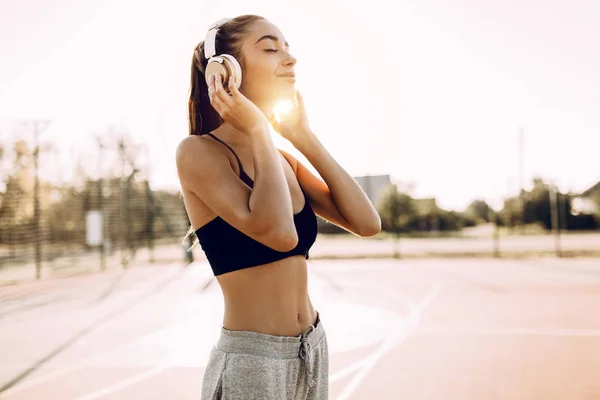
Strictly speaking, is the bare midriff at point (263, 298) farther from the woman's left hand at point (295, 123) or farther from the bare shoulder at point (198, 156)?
the woman's left hand at point (295, 123)

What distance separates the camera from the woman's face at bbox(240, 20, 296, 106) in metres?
1.59

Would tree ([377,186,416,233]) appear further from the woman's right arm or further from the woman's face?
the woman's right arm

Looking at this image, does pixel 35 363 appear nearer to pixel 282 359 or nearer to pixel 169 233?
pixel 282 359

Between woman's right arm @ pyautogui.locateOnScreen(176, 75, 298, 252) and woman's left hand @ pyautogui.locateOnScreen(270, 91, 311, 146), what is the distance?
371mm

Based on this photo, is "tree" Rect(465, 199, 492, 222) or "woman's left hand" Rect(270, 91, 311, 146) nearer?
"woman's left hand" Rect(270, 91, 311, 146)

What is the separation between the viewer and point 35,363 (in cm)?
618

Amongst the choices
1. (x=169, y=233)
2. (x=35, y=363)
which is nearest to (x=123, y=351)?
(x=35, y=363)

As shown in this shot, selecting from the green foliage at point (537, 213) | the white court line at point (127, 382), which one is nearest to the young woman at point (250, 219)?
the white court line at point (127, 382)

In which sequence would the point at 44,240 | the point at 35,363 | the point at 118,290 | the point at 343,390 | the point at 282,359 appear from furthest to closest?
the point at 44,240
the point at 118,290
the point at 35,363
the point at 343,390
the point at 282,359

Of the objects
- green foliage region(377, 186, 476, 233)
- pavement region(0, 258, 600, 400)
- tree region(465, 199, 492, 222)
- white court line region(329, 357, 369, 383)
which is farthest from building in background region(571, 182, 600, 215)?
white court line region(329, 357, 369, 383)

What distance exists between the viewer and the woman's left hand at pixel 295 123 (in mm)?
1867

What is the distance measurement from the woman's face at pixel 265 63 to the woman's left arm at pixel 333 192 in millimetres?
271

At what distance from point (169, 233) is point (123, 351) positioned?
14.0 metres

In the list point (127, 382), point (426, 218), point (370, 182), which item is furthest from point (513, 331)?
point (426, 218)
